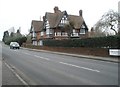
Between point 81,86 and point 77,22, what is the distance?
7077cm

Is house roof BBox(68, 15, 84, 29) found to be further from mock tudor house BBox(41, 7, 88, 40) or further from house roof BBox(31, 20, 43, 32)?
house roof BBox(31, 20, 43, 32)

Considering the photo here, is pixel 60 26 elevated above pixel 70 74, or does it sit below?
above

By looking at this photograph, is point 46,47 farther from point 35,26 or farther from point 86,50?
point 35,26

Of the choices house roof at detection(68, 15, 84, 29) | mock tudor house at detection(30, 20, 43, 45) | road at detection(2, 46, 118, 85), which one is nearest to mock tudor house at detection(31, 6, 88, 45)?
house roof at detection(68, 15, 84, 29)

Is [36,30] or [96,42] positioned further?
[36,30]

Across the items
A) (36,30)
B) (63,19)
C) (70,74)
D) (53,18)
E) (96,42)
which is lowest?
(70,74)

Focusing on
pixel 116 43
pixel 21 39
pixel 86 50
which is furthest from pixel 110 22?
pixel 21 39

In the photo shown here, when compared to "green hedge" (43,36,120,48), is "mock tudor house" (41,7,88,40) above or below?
above

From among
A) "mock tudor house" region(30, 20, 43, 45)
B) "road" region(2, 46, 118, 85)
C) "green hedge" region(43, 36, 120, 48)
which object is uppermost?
"mock tudor house" region(30, 20, 43, 45)

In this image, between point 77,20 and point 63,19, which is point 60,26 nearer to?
point 63,19

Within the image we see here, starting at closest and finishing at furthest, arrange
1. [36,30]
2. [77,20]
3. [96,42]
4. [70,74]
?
1. [70,74]
2. [96,42]
3. [77,20]
4. [36,30]

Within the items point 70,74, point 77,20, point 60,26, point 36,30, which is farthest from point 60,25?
point 70,74

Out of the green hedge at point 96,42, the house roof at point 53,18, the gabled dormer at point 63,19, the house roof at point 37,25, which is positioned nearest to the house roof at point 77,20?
the gabled dormer at point 63,19

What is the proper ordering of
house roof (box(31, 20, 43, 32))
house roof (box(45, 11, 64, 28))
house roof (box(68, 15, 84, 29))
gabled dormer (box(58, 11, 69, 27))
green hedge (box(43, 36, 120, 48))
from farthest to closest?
house roof (box(31, 20, 43, 32)) < house roof (box(68, 15, 84, 29)) < house roof (box(45, 11, 64, 28)) < gabled dormer (box(58, 11, 69, 27)) < green hedge (box(43, 36, 120, 48))
